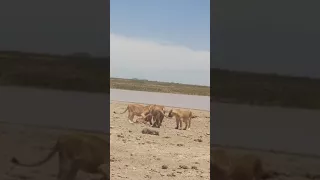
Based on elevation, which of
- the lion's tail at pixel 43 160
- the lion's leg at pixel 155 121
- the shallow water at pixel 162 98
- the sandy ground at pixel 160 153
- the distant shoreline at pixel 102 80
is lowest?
the sandy ground at pixel 160 153

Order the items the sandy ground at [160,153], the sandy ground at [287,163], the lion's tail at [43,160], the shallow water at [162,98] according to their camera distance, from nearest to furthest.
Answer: the sandy ground at [287,163] → the lion's tail at [43,160] → the sandy ground at [160,153] → the shallow water at [162,98]

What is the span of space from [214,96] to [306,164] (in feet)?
1.37

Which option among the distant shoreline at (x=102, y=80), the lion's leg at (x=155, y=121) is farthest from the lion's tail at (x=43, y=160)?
the lion's leg at (x=155, y=121)

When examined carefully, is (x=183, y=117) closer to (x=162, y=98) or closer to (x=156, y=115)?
(x=156, y=115)

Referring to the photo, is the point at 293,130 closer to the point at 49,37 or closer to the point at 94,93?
the point at 94,93

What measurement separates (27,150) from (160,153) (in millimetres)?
1712

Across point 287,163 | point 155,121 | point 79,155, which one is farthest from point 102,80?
point 155,121

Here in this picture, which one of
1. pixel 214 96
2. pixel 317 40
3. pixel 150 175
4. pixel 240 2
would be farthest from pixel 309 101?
pixel 150 175

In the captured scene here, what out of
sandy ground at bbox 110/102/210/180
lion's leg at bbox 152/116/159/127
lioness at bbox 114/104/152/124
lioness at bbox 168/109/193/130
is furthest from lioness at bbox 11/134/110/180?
lioness at bbox 114/104/152/124

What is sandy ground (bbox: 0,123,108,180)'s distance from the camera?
1.92m

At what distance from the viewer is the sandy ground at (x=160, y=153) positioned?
299 centimetres

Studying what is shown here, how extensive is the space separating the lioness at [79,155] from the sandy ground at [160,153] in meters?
0.90

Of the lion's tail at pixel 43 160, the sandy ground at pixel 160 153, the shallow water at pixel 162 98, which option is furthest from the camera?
the shallow water at pixel 162 98

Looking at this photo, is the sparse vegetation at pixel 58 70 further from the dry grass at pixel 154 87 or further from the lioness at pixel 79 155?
the dry grass at pixel 154 87
